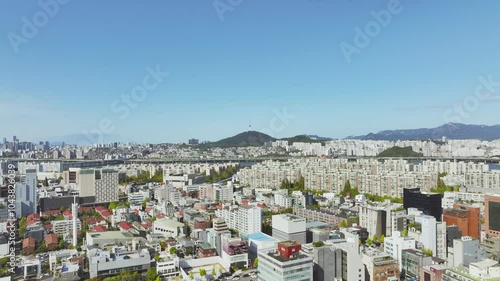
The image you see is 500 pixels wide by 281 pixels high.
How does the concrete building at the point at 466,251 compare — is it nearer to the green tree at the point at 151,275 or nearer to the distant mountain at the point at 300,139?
the green tree at the point at 151,275

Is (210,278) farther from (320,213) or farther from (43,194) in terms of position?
(43,194)

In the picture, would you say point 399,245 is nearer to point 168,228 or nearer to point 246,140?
point 168,228

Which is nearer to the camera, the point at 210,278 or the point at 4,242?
the point at 210,278

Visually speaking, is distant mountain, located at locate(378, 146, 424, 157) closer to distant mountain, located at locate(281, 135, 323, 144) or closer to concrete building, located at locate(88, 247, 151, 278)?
distant mountain, located at locate(281, 135, 323, 144)

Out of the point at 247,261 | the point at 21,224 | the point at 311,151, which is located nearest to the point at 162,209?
the point at 21,224

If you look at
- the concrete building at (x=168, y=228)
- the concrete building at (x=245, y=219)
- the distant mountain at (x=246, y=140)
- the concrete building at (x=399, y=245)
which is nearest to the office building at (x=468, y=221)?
the concrete building at (x=399, y=245)

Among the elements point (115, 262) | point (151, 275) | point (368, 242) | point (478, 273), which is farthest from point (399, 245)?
point (115, 262)

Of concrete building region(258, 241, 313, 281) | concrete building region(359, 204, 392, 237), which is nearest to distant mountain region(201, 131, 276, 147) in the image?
concrete building region(359, 204, 392, 237)
